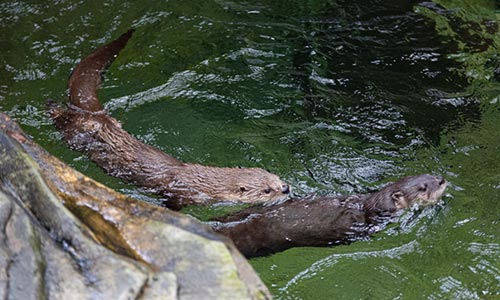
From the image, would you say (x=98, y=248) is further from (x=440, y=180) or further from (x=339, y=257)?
(x=440, y=180)

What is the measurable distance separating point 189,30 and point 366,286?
3.26 meters

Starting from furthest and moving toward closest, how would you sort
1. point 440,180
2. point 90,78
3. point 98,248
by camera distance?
point 90,78 → point 440,180 → point 98,248

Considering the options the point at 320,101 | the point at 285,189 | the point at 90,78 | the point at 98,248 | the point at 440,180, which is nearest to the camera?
the point at 98,248

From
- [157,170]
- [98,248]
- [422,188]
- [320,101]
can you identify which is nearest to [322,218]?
[422,188]

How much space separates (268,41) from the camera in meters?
5.56

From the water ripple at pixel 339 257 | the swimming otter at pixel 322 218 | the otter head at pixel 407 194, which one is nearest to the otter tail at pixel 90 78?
the swimming otter at pixel 322 218

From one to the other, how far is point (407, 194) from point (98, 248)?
2.30 metres

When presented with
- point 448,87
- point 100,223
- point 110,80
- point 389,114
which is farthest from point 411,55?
point 100,223

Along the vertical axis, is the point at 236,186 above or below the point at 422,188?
below

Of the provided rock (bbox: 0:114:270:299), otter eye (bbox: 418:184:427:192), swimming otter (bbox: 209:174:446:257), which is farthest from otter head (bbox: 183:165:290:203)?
rock (bbox: 0:114:270:299)

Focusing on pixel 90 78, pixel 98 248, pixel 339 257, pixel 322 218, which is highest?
pixel 98 248

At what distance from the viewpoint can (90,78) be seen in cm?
424

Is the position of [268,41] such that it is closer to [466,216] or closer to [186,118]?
[186,118]

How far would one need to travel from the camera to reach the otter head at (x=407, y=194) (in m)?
3.72
